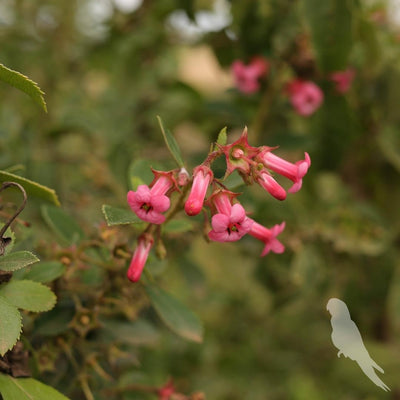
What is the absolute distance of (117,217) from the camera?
566 mm

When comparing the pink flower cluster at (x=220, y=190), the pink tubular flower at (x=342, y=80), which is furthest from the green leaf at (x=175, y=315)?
the pink tubular flower at (x=342, y=80)

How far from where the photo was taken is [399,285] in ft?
3.96

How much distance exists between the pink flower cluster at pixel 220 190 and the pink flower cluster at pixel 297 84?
0.67 m

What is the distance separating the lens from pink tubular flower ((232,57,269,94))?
1276 mm

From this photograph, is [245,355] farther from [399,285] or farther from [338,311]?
[338,311]

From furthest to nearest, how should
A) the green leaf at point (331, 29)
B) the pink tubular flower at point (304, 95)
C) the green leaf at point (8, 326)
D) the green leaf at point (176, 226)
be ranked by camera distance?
the pink tubular flower at point (304, 95), the green leaf at point (331, 29), the green leaf at point (176, 226), the green leaf at point (8, 326)

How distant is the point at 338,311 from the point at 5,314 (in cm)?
34

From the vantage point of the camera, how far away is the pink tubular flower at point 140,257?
618 millimetres

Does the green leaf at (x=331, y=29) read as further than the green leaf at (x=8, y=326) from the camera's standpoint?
Yes

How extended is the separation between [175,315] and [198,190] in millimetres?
276

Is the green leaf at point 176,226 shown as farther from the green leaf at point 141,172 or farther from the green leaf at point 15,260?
the green leaf at point 15,260

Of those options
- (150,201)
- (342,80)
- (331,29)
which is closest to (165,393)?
(150,201)

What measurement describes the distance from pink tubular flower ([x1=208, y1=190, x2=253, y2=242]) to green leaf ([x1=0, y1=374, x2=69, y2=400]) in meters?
0.23

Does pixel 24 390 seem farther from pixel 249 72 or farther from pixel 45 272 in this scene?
pixel 249 72
